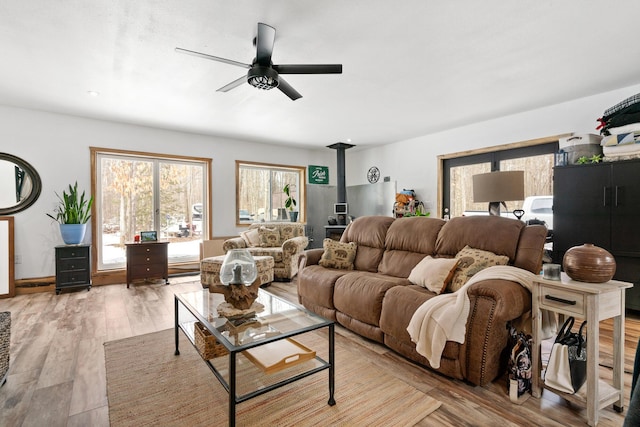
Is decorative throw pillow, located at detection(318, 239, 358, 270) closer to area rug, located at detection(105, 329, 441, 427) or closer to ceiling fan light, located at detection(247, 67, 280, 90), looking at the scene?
area rug, located at detection(105, 329, 441, 427)

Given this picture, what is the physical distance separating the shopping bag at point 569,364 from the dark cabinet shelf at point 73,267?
515 centimetres

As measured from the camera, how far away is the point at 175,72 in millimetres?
3037

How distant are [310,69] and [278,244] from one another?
344 centimetres

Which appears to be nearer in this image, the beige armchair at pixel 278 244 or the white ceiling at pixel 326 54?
the white ceiling at pixel 326 54

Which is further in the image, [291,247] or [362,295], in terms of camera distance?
[291,247]

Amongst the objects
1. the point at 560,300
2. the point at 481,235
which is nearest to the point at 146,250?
the point at 481,235

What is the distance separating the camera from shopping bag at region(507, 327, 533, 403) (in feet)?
5.65

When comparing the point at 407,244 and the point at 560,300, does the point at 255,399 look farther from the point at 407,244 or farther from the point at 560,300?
the point at 407,244

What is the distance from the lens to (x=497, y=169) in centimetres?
470

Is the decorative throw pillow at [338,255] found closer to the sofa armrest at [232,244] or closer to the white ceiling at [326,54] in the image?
the white ceiling at [326,54]

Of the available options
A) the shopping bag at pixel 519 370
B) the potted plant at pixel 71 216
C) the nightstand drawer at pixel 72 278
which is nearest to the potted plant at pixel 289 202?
the potted plant at pixel 71 216

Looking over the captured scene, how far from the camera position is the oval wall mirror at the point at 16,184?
160 inches

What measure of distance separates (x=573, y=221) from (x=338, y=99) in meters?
3.00

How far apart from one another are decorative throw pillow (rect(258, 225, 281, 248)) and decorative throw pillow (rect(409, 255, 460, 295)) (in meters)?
3.11
